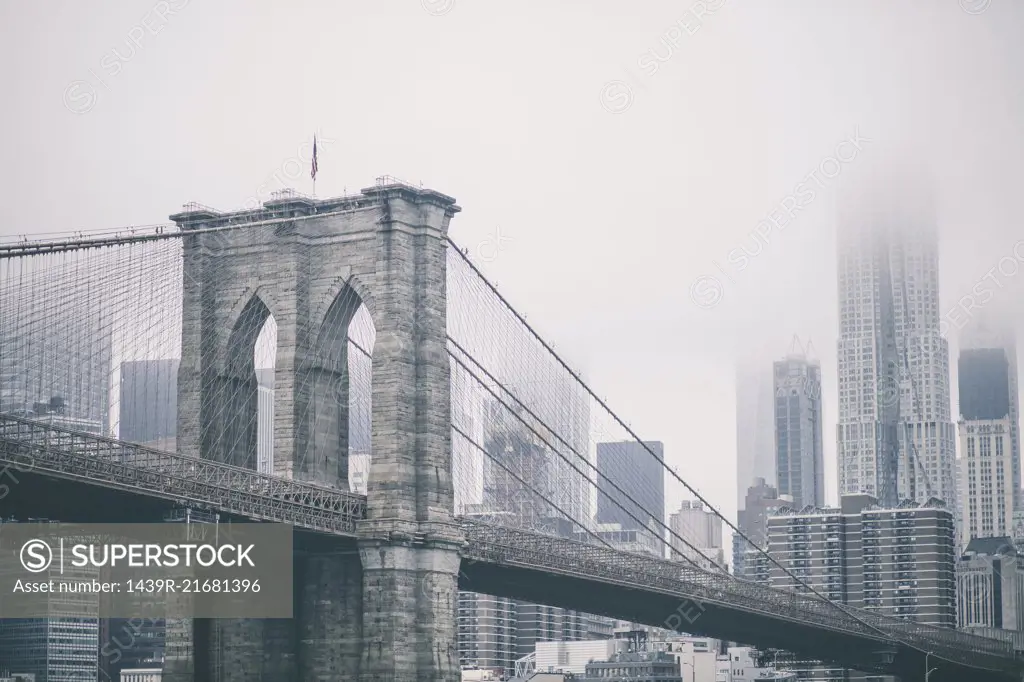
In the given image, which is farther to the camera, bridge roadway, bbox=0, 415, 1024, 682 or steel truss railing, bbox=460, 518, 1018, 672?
steel truss railing, bbox=460, 518, 1018, 672

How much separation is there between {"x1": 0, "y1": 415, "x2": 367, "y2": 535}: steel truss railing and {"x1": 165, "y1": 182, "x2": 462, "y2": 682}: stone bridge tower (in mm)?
2662

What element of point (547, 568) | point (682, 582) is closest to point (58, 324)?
point (547, 568)

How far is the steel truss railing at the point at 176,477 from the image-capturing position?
83000 mm

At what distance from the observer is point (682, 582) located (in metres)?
122

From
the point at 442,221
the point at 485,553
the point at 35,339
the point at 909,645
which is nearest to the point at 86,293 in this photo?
the point at 35,339

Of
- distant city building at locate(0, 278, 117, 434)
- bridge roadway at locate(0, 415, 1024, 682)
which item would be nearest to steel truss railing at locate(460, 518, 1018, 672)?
bridge roadway at locate(0, 415, 1024, 682)

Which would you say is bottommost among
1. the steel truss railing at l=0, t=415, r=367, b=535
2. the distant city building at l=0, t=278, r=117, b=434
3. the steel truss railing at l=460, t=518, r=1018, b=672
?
the steel truss railing at l=460, t=518, r=1018, b=672

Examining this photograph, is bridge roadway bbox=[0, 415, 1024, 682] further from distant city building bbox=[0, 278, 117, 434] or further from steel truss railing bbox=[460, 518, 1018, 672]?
distant city building bbox=[0, 278, 117, 434]

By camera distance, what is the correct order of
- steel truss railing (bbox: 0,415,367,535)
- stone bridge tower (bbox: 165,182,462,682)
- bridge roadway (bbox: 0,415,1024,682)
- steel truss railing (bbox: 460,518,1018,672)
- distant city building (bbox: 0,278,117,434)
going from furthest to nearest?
steel truss railing (bbox: 460,518,1018,672), stone bridge tower (bbox: 165,182,462,682), distant city building (bbox: 0,278,117,434), bridge roadway (bbox: 0,415,1024,682), steel truss railing (bbox: 0,415,367,535)

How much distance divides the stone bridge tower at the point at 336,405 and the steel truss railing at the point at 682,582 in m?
5.92

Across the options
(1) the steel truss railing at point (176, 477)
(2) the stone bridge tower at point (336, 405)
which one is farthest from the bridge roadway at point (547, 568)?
(2) the stone bridge tower at point (336, 405)

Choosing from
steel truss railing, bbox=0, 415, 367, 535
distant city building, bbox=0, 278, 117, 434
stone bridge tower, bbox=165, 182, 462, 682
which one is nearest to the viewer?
steel truss railing, bbox=0, 415, 367, 535

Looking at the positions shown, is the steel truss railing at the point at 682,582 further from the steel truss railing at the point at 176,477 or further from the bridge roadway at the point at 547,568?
the steel truss railing at the point at 176,477

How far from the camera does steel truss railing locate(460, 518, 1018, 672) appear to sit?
10756 centimetres
